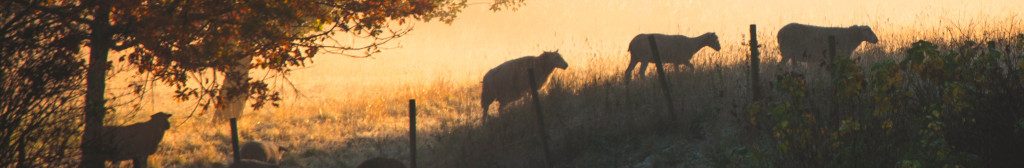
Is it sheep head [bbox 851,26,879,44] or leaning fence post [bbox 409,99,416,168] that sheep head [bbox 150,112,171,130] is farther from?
sheep head [bbox 851,26,879,44]

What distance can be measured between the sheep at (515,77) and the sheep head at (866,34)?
18.1 ft

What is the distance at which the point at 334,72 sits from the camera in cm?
6094

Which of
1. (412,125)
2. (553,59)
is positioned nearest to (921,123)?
(412,125)

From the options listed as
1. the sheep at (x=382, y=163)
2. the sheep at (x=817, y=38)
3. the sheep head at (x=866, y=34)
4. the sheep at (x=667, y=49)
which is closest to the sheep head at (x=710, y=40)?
the sheep at (x=667, y=49)

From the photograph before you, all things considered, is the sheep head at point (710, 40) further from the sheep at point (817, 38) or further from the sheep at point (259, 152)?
the sheep at point (259, 152)

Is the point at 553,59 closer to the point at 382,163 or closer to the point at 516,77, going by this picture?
the point at 516,77

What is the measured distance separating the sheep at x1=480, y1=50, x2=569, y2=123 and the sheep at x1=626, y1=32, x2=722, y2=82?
152 centimetres

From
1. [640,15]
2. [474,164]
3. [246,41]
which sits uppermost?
[640,15]

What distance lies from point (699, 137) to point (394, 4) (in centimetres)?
453

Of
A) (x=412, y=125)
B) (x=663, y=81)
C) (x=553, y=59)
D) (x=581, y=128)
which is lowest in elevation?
(x=581, y=128)

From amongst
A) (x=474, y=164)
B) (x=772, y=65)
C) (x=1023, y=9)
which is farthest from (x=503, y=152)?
(x=1023, y=9)

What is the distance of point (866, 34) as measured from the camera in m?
26.8

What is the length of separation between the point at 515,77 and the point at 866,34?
660 cm

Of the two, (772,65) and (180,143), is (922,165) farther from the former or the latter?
(180,143)
